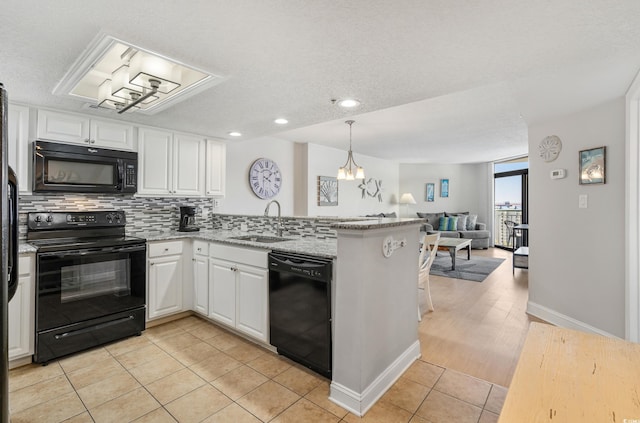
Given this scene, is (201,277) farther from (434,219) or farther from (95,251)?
(434,219)

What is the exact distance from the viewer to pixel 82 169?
2793mm

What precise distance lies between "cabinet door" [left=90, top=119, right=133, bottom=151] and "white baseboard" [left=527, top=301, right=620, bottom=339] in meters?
4.59

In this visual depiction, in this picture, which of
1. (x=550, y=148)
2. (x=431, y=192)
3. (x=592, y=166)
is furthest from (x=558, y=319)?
(x=431, y=192)

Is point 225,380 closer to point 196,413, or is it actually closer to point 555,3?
point 196,413

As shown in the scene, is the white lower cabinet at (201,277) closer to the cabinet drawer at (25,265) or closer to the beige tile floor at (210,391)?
the beige tile floor at (210,391)

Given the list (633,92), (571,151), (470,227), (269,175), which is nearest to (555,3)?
(633,92)

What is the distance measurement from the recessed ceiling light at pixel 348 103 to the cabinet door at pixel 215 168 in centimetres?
190

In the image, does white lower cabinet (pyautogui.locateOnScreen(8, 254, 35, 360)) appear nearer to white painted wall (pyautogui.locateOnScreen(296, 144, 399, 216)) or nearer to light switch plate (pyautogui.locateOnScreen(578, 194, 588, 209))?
white painted wall (pyautogui.locateOnScreen(296, 144, 399, 216))

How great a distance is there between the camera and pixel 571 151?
9.89 feet

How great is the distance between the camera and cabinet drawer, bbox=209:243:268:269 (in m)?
2.47

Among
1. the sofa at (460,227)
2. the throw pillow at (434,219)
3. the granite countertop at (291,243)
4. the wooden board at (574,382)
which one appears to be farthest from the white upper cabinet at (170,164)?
the throw pillow at (434,219)

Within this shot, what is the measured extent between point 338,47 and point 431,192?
26.7 feet

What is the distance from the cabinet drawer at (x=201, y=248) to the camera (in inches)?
120

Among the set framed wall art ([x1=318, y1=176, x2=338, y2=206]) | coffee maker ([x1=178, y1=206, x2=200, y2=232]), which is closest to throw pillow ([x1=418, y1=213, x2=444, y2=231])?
framed wall art ([x1=318, y1=176, x2=338, y2=206])
